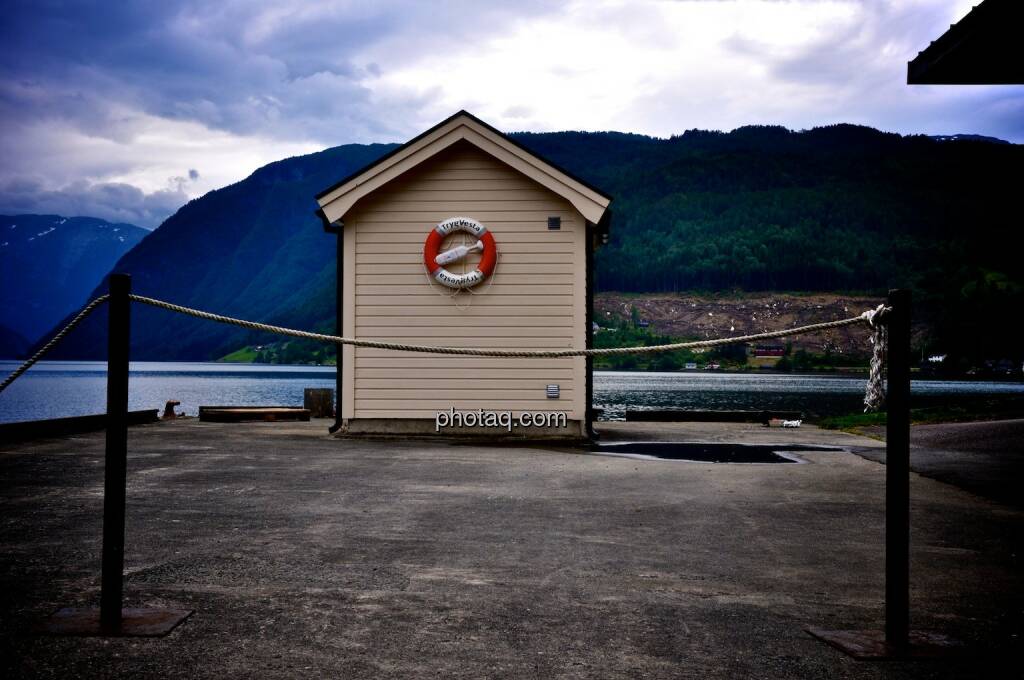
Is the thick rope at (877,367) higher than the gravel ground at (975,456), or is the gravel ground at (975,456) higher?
the thick rope at (877,367)

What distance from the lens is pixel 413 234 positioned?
14.1 m

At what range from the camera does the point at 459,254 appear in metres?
13.8

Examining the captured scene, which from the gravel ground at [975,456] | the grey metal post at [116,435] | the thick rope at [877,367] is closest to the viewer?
the grey metal post at [116,435]

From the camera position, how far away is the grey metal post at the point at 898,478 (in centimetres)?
369

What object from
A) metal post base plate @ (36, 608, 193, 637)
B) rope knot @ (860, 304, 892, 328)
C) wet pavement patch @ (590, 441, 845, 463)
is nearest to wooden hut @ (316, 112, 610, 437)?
wet pavement patch @ (590, 441, 845, 463)

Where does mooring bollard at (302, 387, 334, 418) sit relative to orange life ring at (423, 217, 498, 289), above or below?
below

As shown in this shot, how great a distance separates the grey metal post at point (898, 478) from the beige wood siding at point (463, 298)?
383 inches

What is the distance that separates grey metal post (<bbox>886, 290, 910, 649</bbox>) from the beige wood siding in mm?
9720

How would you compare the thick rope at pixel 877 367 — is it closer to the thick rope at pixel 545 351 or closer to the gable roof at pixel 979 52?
the thick rope at pixel 545 351

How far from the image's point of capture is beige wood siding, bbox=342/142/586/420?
13773 mm

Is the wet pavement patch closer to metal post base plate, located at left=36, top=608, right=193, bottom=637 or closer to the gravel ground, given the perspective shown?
the gravel ground

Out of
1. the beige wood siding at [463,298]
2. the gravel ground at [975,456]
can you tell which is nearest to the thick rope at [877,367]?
the gravel ground at [975,456]

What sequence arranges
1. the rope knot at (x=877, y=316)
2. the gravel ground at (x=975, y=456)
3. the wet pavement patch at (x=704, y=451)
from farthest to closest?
the wet pavement patch at (x=704, y=451), the gravel ground at (x=975, y=456), the rope knot at (x=877, y=316)

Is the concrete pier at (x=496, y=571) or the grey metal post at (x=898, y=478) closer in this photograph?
the concrete pier at (x=496, y=571)
